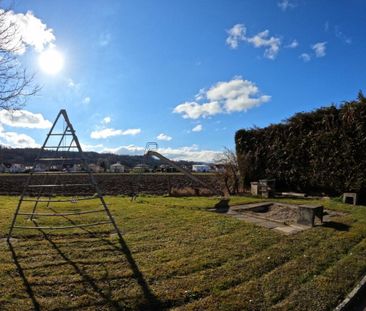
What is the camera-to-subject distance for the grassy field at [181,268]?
3908 mm

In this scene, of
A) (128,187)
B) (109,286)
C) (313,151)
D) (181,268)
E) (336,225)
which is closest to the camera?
(109,286)

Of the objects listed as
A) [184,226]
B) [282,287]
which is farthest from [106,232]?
[282,287]

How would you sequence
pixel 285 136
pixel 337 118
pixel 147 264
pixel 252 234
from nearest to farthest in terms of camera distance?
pixel 147 264, pixel 252 234, pixel 337 118, pixel 285 136

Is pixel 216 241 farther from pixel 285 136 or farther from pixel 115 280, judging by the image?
pixel 285 136

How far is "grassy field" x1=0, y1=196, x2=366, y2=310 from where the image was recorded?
12.8 feet

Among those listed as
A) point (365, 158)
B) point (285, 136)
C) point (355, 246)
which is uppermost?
point (285, 136)

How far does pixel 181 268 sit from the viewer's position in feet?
15.8

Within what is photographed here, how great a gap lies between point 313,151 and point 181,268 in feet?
36.8

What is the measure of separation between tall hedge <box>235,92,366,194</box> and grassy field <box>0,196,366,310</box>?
5778 millimetres

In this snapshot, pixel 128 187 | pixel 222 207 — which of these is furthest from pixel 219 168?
pixel 128 187

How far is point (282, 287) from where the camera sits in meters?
4.35

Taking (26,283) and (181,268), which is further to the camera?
(181,268)

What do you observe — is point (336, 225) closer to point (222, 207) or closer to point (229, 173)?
point (222, 207)

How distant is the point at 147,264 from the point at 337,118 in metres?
11.3
